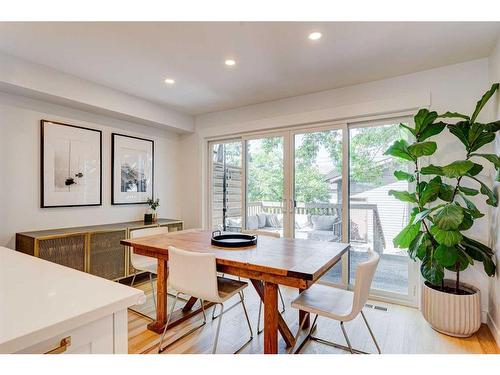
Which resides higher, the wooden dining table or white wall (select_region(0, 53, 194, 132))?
white wall (select_region(0, 53, 194, 132))

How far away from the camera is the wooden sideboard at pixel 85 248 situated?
Result: 2.70 meters

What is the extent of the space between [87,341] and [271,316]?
1.19 metres

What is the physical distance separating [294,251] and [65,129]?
9.67 feet

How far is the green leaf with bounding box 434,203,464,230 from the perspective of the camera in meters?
2.11

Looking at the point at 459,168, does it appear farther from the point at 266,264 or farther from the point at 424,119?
the point at 266,264

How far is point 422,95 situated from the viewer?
2.80 m

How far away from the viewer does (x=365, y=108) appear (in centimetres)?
310

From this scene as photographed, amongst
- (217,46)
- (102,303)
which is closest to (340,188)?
(217,46)

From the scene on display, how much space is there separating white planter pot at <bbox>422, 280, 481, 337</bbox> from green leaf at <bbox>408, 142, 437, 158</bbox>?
1185mm

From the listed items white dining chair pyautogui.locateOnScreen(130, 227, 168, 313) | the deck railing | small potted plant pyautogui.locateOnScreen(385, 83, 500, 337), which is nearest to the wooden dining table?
white dining chair pyautogui.locateOnScreen(130, 227, 168, 313)

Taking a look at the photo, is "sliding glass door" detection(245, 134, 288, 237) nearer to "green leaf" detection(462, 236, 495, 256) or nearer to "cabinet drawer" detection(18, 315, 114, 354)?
"green leaf" detection(462, 236, 495, 256)

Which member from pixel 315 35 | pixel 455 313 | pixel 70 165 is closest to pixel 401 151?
pixel 315 35

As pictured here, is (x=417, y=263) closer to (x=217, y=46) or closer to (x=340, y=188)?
(x=340, y=188)

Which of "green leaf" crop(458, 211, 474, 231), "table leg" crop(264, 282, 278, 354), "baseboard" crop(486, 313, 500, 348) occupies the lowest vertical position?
"baseboard" crop(486, 313, 500, 348)
